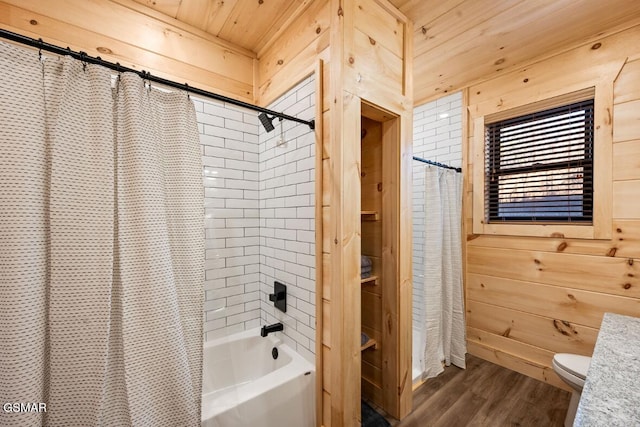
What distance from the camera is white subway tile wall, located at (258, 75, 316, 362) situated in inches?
62.8

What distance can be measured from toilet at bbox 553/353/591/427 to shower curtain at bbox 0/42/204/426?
212cm

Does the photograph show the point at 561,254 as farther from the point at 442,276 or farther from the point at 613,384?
the point at 613,384

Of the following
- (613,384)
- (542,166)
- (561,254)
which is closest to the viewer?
(613,384)

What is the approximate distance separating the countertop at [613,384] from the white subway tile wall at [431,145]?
1331 mm

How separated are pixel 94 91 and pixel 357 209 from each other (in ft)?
4.18

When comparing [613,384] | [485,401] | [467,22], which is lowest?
[485,401]

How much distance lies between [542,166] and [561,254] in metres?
0.74

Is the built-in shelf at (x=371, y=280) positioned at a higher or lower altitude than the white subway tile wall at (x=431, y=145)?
lower

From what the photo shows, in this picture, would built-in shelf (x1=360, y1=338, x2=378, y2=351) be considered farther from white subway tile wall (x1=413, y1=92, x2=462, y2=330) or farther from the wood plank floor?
white subway tile wall (x1=413, y1=92, x2=462, y2=330)

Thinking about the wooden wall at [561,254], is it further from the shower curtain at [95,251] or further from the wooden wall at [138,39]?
the shower curtain at [95,251]

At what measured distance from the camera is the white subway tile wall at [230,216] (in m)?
1.98

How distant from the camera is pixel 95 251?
96 cm

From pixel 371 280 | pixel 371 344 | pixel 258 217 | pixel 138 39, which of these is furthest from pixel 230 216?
pixel 371 344

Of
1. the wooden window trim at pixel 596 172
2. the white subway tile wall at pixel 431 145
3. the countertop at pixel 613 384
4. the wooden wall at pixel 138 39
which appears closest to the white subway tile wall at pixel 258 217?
the wooden wall at pixel 138 39
